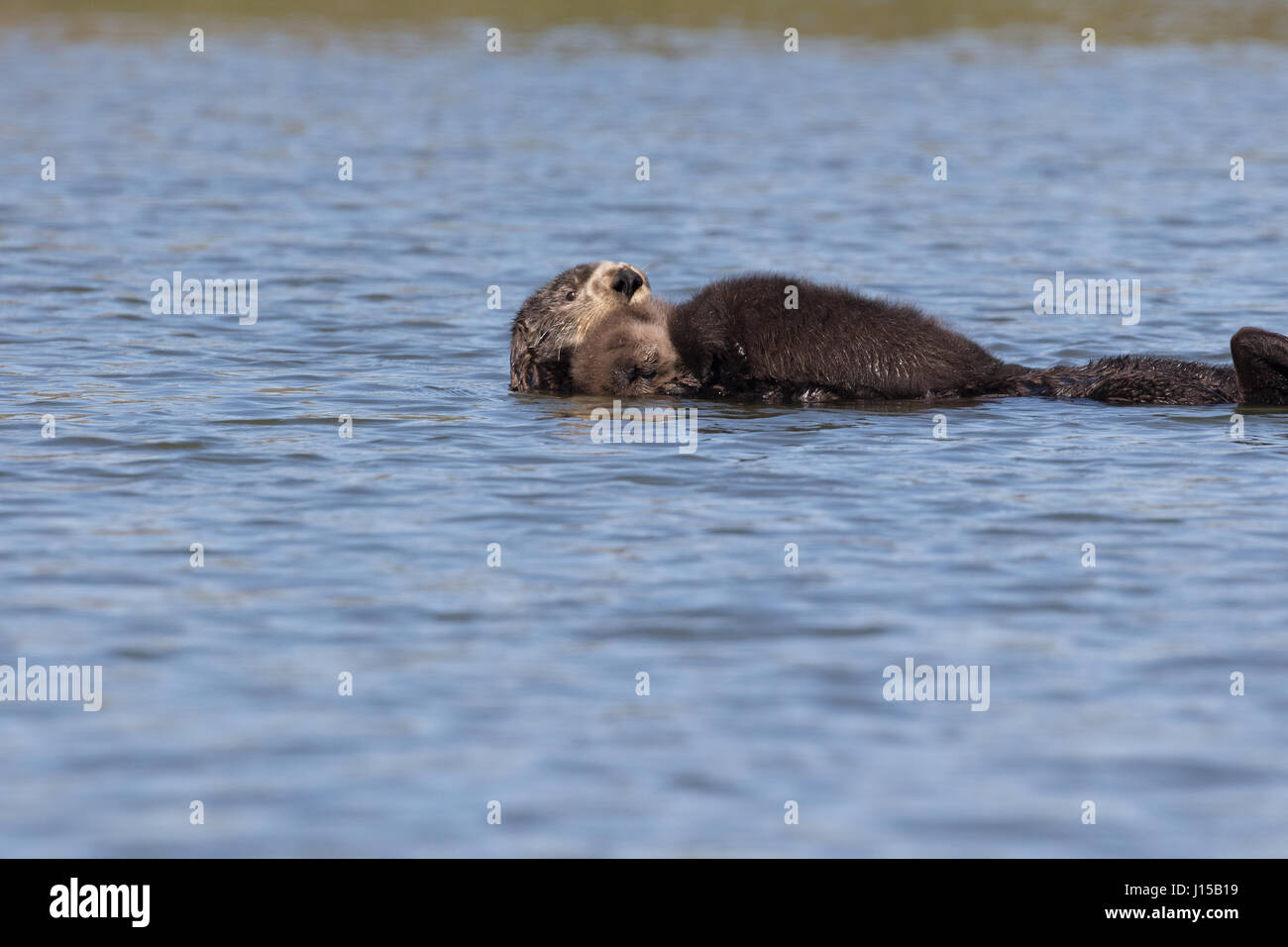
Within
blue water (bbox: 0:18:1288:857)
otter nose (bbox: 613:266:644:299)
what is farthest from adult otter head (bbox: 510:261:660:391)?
blue water (bbox: 0:18:1288:857)

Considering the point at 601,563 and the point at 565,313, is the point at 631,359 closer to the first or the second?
the point at 565,313

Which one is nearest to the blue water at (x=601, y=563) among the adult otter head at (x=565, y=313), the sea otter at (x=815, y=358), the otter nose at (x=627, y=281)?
the sea otter at (x=815, y=358)

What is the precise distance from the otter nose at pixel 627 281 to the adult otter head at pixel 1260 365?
298cm

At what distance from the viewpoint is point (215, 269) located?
13383 millimetres

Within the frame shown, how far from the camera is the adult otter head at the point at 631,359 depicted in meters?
8.88

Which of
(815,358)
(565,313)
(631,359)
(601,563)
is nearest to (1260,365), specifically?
(815,358)

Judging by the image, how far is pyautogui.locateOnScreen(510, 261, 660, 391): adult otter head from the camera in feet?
29.7

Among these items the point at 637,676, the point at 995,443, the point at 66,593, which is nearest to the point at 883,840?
the point at 637,676

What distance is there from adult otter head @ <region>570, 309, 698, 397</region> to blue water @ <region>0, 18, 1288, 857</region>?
0.67 ft

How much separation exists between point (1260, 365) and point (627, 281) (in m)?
3.15

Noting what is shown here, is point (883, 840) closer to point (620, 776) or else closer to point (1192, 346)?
point (620, 776)

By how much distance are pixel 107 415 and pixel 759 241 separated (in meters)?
7.15
